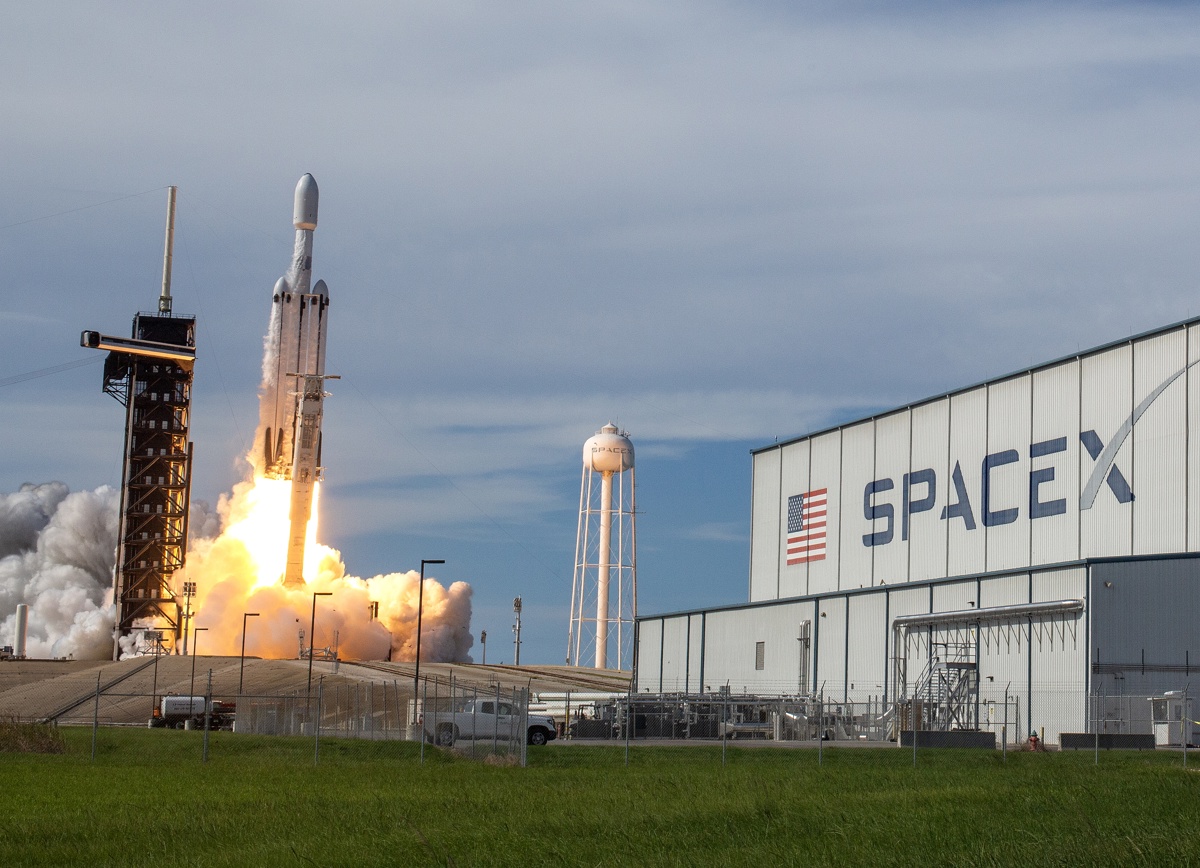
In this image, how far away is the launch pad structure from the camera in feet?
344

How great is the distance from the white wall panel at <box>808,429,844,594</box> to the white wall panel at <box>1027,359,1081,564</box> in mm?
13119

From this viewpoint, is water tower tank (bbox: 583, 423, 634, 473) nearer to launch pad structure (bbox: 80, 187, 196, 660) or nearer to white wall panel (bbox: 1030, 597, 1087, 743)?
launch pad structure (bbox: 80, 187, 196, 660)

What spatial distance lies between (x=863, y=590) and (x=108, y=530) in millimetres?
87375

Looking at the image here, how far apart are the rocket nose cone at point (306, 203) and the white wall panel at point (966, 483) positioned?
4299 cm

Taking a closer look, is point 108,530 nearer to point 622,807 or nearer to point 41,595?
point 41,595

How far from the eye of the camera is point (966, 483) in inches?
2532

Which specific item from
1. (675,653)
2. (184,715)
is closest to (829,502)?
(675,653)

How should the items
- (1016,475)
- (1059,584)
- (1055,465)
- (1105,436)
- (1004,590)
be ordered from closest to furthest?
(1059,584)
(1004,590)
(1105,436)
(1055,465)
(1016,475)

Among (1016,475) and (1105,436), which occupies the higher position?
(1105,436)

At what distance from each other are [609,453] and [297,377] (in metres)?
22.0

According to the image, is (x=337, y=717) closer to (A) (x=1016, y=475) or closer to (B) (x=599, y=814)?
(A) (x=1016, y=475)

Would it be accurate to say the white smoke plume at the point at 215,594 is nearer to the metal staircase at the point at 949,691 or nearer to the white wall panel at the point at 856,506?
the white wall panel at the point at 856,506

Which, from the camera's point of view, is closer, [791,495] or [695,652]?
[695,652]

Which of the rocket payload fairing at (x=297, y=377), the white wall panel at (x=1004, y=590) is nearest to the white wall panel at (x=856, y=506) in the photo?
the white wall panel at (x=1004, y=590)
